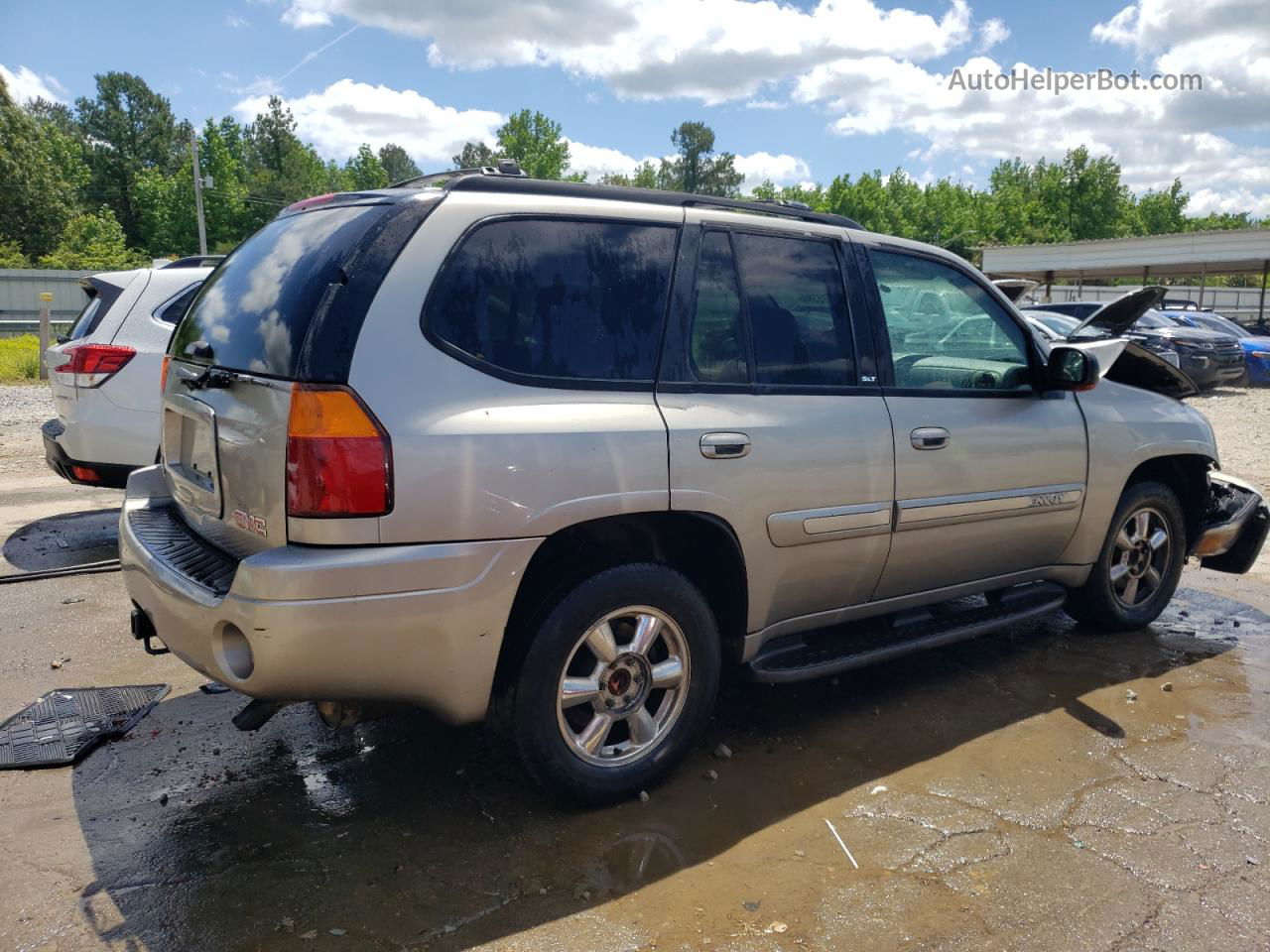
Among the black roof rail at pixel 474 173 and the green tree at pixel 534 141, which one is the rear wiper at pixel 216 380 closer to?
the black roof rail at pixel 474 173

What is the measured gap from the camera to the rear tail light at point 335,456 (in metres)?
2.59

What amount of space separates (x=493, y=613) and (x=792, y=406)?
1.34m

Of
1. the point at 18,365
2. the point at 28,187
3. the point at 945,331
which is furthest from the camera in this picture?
the point at 28,187

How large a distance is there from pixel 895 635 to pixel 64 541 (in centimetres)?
553

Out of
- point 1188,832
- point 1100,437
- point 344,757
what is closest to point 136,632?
point 344,757

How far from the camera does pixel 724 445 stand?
321 cm

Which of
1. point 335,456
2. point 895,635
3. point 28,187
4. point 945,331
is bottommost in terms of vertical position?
point 895,635

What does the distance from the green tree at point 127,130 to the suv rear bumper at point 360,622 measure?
291ft

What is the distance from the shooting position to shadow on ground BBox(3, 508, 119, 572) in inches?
236

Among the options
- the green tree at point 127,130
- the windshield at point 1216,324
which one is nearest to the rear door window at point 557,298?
the windshield at point 1216,324

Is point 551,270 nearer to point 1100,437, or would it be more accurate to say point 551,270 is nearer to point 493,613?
point 493,613

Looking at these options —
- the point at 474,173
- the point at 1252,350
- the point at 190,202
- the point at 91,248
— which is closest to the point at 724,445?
the point at 474,173

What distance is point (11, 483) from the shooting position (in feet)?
27.6

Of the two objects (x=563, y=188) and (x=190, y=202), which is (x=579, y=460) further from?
(x=190, y=202)
